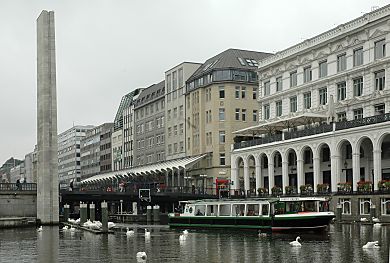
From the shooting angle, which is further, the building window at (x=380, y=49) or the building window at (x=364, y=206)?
the building window at (x=380, y=49)

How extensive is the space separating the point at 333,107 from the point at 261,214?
22.4 metres

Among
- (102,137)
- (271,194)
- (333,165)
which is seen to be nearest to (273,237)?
(333,165)

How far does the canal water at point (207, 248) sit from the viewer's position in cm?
3878

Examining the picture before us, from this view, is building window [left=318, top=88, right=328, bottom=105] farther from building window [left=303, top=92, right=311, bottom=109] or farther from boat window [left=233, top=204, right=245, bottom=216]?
boat window [left=233, top=204, right=245, bottom=216]

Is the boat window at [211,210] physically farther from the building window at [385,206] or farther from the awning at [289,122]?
the awning at [289,122]

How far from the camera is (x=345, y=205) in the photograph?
245 ft

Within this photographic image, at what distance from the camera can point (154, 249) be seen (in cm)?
4547

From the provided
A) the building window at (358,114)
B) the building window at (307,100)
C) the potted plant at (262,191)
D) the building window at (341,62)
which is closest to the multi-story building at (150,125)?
the potted plant at (262,191)

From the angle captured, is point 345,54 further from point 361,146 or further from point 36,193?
point 36,193

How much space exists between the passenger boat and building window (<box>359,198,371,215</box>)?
34.1 feet

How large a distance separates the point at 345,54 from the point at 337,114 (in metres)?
7.55

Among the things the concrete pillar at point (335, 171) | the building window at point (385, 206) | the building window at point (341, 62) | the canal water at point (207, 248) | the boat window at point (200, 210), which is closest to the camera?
the canal water at point (207, 248)

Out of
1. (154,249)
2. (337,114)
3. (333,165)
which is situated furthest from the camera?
(337,114)

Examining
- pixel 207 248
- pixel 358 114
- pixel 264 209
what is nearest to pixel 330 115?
pixel 358 114
